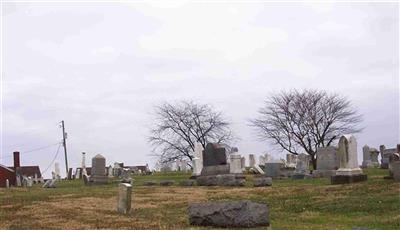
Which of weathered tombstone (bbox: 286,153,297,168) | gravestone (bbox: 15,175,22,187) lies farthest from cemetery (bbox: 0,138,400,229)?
gravestone (bbox: 15,175,22,187)

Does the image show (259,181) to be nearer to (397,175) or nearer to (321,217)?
(397,175)

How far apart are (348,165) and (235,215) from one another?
13806 millimetres

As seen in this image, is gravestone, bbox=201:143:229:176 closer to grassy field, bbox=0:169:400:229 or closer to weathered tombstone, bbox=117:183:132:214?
grassy field, bbox=0:169:400:229

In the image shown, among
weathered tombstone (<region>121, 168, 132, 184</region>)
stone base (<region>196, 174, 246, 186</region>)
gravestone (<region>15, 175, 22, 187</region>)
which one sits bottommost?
gravestone (<region>15, 175, 22, 187</region>)

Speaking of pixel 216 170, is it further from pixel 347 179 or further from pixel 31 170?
pixel 31 170

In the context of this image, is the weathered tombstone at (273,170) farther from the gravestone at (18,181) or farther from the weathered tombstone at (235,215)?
the weathered tombstone at (235,215)

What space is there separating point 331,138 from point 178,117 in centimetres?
1886

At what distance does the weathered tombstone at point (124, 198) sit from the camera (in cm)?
1460

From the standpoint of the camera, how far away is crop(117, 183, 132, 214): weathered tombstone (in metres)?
14.6

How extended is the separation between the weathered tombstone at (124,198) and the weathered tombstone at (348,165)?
1102cm

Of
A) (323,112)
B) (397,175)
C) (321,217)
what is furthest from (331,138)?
(321,217)

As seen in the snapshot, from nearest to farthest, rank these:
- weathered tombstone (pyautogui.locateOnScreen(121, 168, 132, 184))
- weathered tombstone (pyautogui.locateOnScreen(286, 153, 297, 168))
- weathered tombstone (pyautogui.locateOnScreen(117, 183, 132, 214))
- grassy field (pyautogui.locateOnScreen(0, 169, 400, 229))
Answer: grassy field (pyautogui.locateOnScreen(0, 169, 400, 229)) < weathered tombstone (pyautogui.locateOnScreen(117, 183, 132, 214)) < weathered tombstone (pyautogui.locateOnScreen(121, 168, 132, 184)) < weathered tombstone (pyautogui.locateOnScreen(286, 153, 297, 168))

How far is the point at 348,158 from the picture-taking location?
23.9 meters

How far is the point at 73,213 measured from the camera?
14.9 m
